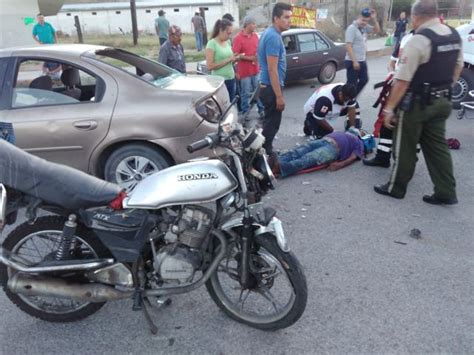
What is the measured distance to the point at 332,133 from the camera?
5402 millimetres

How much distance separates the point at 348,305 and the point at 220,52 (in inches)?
183

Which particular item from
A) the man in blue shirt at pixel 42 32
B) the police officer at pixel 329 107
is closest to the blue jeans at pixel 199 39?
the man in blue shirt at pixel 42 32

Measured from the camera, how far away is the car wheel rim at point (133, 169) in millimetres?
4129

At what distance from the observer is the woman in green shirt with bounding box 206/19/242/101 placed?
249 inches

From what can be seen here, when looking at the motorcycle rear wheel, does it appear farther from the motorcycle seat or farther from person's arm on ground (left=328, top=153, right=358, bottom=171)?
person's arm on ground (left=328, top=153, right=358, bottom=171)

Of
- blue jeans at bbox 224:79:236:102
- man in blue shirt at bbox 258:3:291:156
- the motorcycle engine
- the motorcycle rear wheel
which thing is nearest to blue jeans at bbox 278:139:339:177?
man in blue shirt at bbox 258:3:291:156

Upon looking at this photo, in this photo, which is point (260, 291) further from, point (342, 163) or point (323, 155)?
point (342, 163)

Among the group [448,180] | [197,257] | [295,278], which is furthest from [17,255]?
[448,180]

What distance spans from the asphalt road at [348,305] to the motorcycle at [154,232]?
0.19 meters

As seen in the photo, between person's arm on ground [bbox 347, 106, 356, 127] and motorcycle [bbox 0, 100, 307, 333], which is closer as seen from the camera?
motorcycle [bbox 0, 100, 307, 333]

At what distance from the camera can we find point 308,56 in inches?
393

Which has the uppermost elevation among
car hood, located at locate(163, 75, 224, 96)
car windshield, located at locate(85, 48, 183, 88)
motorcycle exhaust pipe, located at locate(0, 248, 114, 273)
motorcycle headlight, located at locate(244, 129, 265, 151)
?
car windshield, located at locate(85, 48, 183, 88)

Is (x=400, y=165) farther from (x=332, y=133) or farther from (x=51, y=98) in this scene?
(x=51, y=98)

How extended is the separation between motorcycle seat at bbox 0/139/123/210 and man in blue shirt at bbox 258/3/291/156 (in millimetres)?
2762
